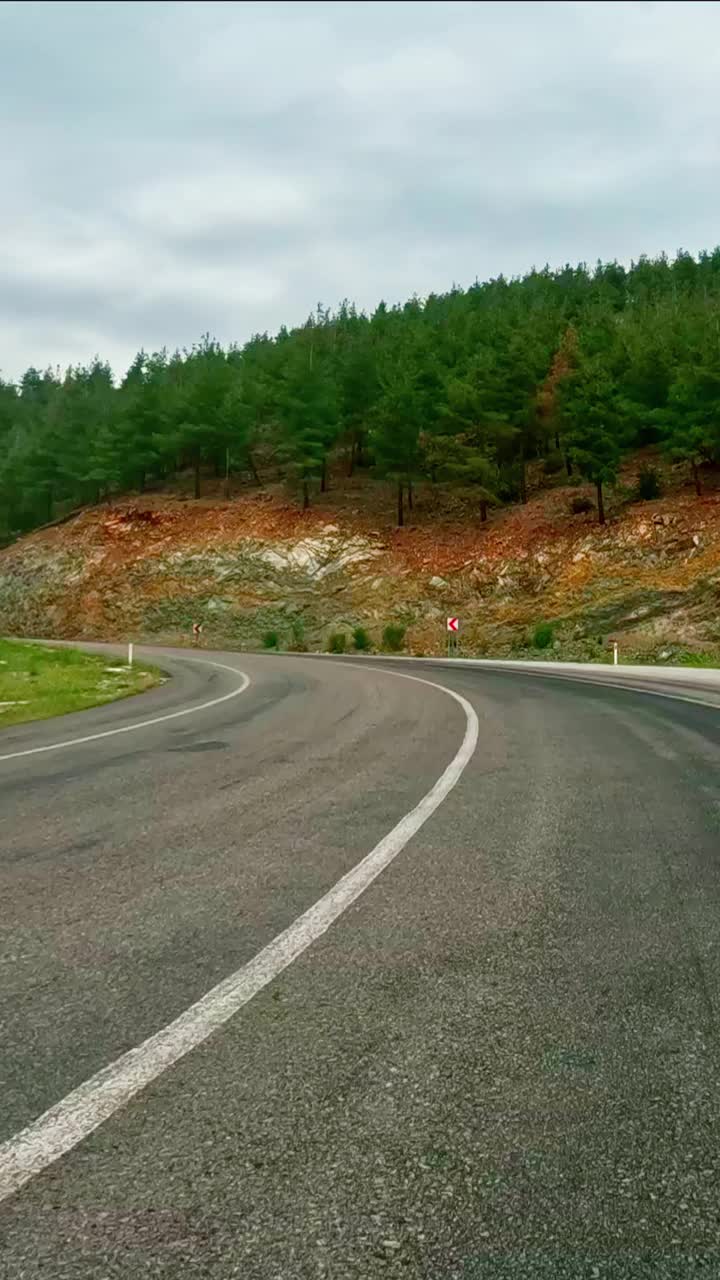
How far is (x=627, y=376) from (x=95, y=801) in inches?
1948

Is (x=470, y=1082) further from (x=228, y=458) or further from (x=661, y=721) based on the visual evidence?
(x=228, y=458)

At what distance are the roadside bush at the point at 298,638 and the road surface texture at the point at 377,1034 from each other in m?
38.2

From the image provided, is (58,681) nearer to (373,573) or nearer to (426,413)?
(373,573)

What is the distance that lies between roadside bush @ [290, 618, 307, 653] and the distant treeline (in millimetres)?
10790

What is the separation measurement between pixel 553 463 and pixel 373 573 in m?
15.0

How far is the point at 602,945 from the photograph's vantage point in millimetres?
3705

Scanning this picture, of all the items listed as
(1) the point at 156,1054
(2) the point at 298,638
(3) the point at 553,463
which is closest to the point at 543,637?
(2) the point at 298,638

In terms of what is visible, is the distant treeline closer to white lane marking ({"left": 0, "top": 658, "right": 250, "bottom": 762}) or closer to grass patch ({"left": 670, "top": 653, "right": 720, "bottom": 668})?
grass patch ({"left": 670, "top": 653, "right": 720, "bottom": 668})

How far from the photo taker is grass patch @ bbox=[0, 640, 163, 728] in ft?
51.3

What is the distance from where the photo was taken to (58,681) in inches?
810

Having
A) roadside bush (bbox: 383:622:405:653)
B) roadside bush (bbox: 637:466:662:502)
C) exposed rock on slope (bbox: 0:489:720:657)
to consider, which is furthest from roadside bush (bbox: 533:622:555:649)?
roadside bush (bbox: 637:466:662:502)

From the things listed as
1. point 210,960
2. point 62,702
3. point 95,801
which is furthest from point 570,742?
point 62,702

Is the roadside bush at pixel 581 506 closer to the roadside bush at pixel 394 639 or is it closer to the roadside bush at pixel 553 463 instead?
the roadside bush at pixel 553 463

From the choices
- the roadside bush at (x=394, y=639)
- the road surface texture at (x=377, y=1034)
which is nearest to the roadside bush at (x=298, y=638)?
the roadside bush at (x=394, y=639)
